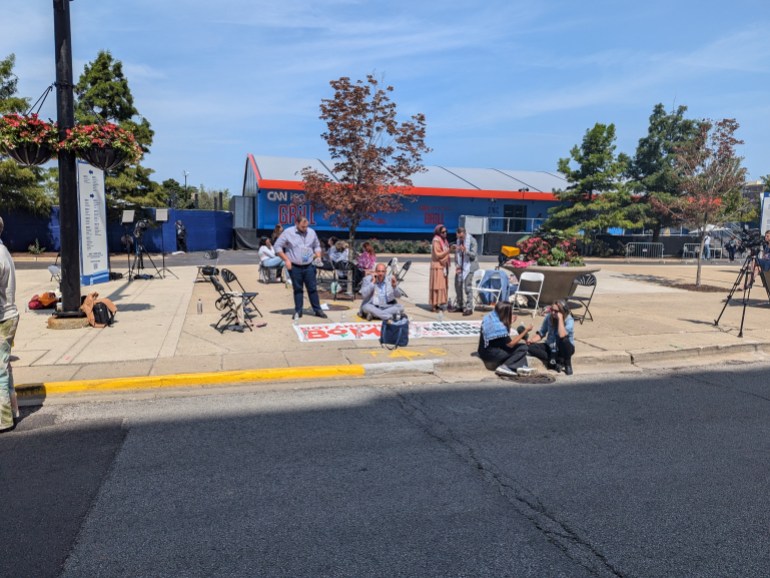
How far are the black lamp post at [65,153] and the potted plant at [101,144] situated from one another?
0.16 metres

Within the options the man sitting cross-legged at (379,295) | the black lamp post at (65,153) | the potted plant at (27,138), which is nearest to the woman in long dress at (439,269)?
the man sitting cross-legged at (379,295)

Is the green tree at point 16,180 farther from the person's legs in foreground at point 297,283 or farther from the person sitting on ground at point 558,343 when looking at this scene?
the person sitting on ground at point 558,343

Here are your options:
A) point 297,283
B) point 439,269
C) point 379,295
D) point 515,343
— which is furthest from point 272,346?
point 439,269

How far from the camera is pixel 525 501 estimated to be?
13.0 ft

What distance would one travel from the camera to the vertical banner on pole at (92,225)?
46.4 ft

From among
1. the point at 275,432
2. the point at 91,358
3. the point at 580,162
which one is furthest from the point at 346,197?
the point at 580,162

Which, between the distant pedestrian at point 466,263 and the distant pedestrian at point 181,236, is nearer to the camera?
the distant pedestrian at point 466,263

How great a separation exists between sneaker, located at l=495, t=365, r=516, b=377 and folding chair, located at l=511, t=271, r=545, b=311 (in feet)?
12.7

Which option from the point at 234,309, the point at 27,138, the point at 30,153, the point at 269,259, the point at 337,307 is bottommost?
the point at 337,307

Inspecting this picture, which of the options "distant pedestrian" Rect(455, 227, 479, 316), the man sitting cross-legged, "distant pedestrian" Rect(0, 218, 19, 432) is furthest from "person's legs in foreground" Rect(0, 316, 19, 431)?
"distant pedestrian" Rect(455, 227, 479, 316)

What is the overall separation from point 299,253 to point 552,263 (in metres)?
5.46

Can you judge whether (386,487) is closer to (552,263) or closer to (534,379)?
(534,379)

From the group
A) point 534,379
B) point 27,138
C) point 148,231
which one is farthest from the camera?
point 148,231

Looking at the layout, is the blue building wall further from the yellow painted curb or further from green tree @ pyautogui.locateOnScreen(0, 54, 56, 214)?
the yellow painted curb
